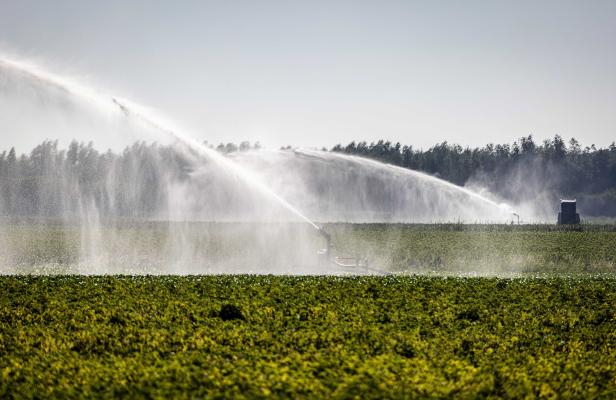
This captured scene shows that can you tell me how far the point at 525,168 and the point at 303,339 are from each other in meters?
147

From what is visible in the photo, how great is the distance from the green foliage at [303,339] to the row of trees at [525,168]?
111m

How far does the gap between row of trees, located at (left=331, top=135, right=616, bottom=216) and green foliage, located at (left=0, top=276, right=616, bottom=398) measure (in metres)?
111

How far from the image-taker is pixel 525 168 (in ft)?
497

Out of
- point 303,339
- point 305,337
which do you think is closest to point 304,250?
point 305,337

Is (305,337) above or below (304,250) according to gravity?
below

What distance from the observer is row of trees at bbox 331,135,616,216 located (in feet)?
462

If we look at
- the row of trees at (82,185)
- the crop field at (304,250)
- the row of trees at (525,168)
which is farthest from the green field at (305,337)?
the row of trees at (525,168)

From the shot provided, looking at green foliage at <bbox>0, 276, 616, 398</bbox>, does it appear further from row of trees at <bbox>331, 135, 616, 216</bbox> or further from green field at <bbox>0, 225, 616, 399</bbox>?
row of trees at <bbox>331, 135, 616, 216</bbox>

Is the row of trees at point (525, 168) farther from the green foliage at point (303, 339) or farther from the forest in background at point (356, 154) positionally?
the green foliage at point (303, 339)

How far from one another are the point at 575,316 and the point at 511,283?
5.41m

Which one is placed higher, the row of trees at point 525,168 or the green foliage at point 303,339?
the row of trees at point 525,168

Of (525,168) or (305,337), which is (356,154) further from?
(305,337)

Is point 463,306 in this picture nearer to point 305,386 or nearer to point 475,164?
point 305,386

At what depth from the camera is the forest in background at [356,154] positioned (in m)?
80.9
